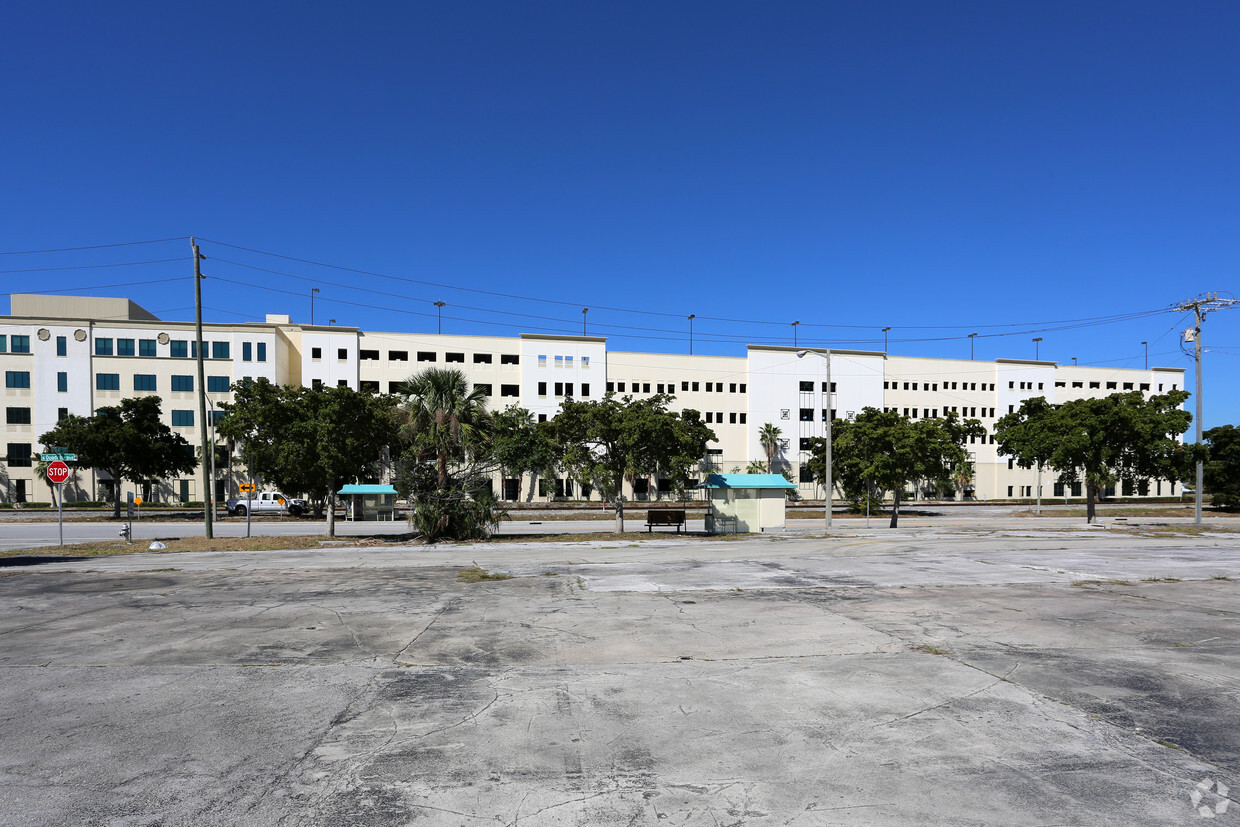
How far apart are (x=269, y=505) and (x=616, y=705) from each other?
57052 millimetres

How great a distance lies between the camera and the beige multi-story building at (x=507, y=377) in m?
66.6

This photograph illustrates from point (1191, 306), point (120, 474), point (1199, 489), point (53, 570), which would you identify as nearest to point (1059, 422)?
point (1199, 489)

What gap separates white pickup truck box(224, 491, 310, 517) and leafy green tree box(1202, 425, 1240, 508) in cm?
7557

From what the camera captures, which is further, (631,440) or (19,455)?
(19,455)

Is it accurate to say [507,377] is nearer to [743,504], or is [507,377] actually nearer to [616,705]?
[743,504]

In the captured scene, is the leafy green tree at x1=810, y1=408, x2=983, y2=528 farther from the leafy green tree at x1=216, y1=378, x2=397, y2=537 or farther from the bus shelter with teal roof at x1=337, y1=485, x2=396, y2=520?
the bus shelter with teal roof at x1=337, y1=485, x2=396, y2=520

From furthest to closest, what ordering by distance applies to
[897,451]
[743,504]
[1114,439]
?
[897,451]
[1114,439]
[743,504]

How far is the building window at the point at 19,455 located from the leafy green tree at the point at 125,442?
64.9 ft

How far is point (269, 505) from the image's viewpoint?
56.3 m

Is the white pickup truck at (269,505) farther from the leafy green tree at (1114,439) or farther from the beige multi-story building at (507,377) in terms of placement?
the leafy green tree at (1114,439)

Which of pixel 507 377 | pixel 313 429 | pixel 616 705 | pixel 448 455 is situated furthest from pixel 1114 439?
pixel 507 377

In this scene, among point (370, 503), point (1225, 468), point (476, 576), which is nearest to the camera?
point (476, 576)

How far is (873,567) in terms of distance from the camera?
63.8 feet

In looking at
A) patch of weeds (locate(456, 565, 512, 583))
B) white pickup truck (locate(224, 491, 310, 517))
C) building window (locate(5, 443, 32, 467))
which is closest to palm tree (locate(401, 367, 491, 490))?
patch of weeds (locate(456, 565, 512, 583))
